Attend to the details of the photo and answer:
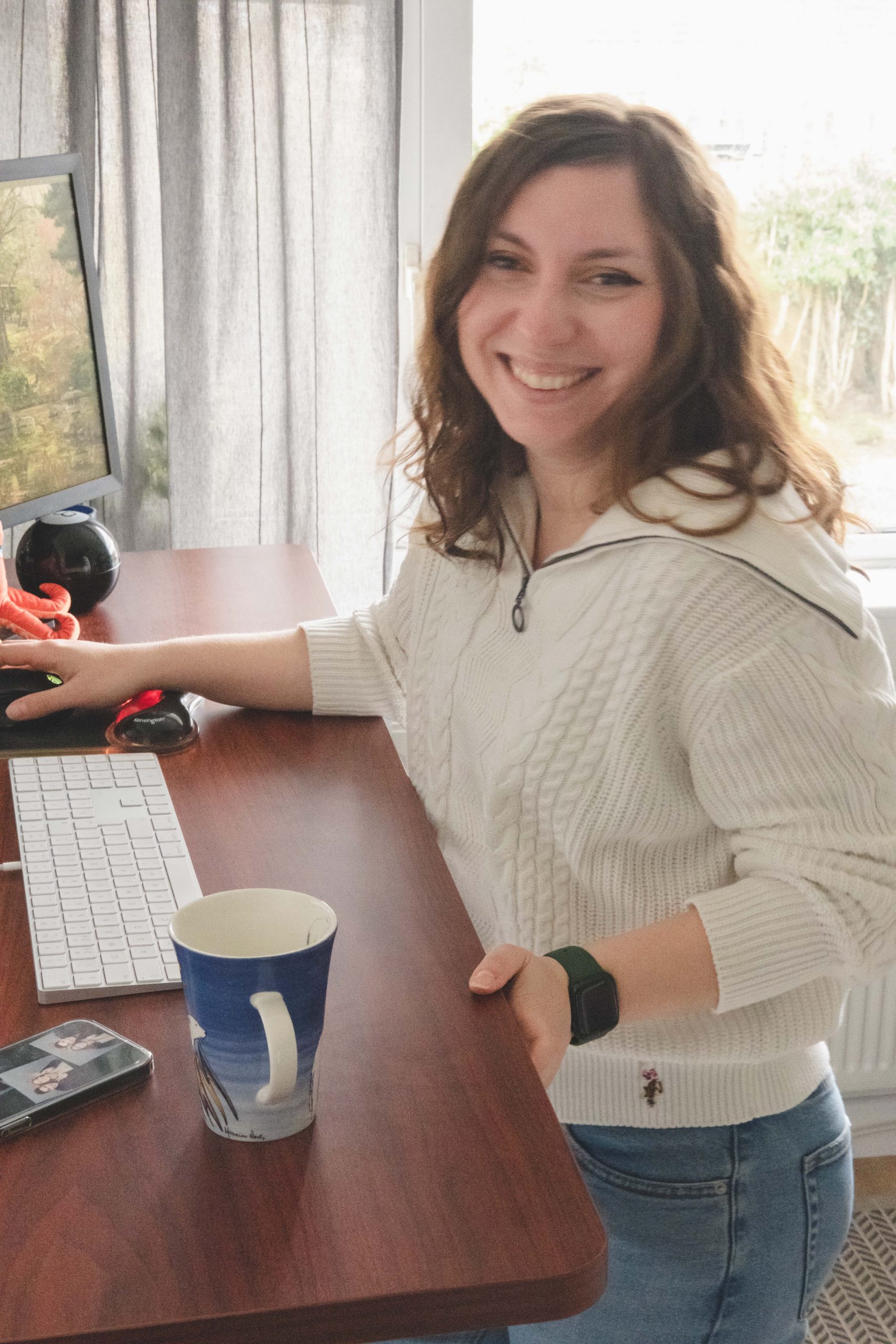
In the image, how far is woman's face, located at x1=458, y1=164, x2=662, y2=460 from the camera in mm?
976

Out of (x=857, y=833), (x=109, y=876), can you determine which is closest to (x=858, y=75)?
(x=857, y=833)

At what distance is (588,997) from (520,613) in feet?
1.16

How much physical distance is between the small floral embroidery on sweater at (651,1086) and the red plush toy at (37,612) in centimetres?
70

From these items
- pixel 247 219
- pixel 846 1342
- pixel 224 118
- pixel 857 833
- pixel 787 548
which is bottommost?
pixel 846 1342

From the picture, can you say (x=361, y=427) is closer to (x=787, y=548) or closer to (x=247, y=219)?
(x=247, y=219)

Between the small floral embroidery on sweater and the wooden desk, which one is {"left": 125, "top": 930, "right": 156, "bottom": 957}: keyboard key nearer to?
the wooden desk

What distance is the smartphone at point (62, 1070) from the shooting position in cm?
65

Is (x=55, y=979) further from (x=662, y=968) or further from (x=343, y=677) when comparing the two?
(x=343, y=677)

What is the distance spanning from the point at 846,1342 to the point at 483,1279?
1473 millimetres

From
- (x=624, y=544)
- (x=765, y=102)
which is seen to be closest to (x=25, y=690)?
(x=624, y=544)

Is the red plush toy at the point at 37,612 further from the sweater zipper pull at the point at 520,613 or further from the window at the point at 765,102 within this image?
the window at the point at 765,102

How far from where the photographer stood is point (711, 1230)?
0.94m

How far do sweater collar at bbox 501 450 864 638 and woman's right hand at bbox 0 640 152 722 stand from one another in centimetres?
42

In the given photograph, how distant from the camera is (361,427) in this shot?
1.92m
